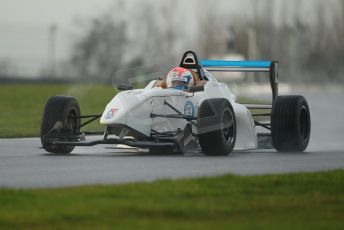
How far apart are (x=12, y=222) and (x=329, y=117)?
26.6 metres

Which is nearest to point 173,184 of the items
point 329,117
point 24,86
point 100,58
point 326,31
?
point 329,117

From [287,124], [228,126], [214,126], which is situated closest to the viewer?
[214,126]

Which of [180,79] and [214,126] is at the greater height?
[180,79]

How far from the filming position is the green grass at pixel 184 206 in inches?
353

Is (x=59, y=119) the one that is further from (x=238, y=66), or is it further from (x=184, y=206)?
(x=184, y=206)

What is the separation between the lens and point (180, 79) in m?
17.6

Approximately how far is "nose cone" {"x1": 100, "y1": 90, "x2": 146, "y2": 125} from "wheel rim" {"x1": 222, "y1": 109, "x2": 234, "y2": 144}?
1.30 meters

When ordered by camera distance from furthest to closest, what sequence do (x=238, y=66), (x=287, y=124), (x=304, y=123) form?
(x=238, y=66) → (x=304, y=123) → (x=287, y=124)

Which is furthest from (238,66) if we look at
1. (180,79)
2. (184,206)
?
(184,206)

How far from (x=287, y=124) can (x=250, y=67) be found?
216 cm

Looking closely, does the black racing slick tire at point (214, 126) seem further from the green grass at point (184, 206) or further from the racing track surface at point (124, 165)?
the green grass at point (184, 206)

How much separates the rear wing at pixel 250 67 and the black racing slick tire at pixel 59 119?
350cm

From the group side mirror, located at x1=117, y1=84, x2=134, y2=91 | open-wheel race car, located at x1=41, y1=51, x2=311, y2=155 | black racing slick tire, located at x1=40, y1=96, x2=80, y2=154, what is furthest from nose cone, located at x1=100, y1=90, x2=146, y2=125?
black racing slick tire, located at x1=40, y1=96, x2=80, y2=154

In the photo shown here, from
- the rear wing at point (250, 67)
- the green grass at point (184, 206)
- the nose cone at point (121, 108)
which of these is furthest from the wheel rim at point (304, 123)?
the green grass at point (184, 206)
